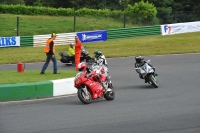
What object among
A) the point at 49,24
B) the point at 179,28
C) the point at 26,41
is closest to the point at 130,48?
the point at 26,41

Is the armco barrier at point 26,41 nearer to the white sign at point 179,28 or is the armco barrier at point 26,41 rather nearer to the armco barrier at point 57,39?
the armco barrier at point 57,39

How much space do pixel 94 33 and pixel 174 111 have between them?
2280 centimetres

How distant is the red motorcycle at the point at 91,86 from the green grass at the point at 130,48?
13.0 meters

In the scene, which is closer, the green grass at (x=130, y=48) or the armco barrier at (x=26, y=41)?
the green grass at (x=130, y=48)

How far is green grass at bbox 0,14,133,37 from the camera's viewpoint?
3962 cm

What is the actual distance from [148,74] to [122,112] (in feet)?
17.1

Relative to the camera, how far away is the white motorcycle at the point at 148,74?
1706 cm

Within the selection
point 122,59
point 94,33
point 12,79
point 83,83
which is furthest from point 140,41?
point 83,83

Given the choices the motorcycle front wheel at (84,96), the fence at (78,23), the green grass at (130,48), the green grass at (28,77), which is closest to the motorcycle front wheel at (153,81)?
the green grass at (28,77)

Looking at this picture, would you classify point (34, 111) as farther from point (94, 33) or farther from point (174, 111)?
point (94, 33)

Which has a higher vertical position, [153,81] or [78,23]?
[78,23]

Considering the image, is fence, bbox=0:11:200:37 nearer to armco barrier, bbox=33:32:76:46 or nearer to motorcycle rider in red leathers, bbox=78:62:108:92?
armco barrier, bbox=33:32:76:46

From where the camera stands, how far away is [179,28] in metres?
37.9

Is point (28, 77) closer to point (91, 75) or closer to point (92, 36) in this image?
point (91, 75)
